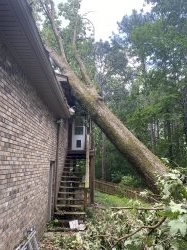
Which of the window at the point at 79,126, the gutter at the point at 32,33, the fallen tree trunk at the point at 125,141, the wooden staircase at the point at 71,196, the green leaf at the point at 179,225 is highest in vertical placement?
the window at the point at 79,126

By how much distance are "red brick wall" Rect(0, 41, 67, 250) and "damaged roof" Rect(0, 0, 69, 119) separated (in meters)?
0.17

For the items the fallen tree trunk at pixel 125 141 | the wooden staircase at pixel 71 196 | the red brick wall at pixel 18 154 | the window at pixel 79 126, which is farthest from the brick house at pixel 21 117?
the window at pixel 79 126

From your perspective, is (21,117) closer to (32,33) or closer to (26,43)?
(26,43)

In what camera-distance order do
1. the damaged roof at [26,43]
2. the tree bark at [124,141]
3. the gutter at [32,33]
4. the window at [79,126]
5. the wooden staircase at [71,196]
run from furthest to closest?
the window at [79,126] → the wooden staircase at [71,196] → the tree bark at [124,141] → the damaged roof at [26,43] → the gutter at [32,33]

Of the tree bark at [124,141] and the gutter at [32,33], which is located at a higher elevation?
the gutter at [32,33]

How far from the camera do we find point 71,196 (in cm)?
1321

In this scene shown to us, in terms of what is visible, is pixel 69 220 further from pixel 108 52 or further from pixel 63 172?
pixel 108 52

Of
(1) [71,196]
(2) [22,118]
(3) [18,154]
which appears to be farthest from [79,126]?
(3) [18,154]

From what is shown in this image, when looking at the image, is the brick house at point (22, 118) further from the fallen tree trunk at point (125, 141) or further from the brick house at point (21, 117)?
the fallen tree trunk at point (125, 141)

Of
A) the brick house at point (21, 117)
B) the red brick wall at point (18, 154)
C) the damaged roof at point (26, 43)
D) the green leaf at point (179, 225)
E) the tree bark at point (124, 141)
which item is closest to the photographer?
the green leaf at point (179, 225)

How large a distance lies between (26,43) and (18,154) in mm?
2166

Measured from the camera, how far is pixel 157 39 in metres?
15.3

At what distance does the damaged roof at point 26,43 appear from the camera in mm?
3461

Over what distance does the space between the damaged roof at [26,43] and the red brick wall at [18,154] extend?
17 cm
